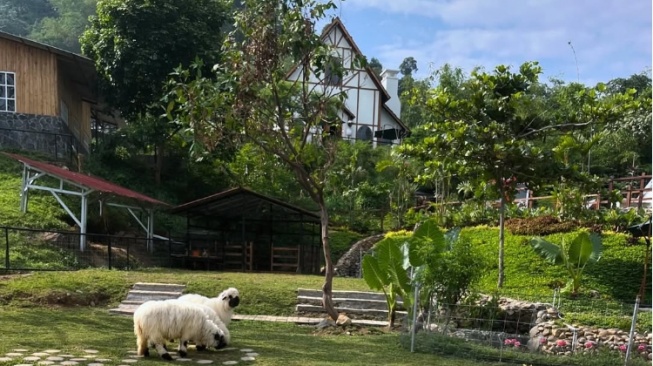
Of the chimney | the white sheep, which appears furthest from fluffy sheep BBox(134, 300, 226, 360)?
the chimney

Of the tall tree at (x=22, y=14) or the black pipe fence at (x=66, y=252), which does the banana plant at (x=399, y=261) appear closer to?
the black pipe fence at (x=66, y=252)

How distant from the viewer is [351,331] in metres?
10.6

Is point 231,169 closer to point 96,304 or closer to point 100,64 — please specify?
point 100,64

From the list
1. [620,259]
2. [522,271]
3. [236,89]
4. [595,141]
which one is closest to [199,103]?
[236,89]

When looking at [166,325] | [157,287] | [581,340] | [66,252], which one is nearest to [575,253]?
[581,340]

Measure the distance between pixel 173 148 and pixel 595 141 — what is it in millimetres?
19840

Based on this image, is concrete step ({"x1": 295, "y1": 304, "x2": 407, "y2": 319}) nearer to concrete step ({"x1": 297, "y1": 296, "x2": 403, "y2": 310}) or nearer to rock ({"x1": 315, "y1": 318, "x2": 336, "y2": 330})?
concrete step ({"x1": 297, "y1": 296, "x2": 403, "y2": 310})

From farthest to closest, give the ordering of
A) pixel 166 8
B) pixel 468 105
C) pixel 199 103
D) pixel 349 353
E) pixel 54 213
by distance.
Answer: pixel 166 8, pixel 54 213, pixel 468 105, pixel 199 103, pixel 349 353

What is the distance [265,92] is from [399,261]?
4144 mm

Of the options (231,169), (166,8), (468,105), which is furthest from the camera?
(231,169)

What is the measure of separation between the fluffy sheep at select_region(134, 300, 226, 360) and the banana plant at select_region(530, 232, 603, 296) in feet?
29.6

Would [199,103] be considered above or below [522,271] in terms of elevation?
above

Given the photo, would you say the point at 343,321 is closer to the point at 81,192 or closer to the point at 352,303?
the point at 352,303

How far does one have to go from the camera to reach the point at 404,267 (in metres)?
10.7
